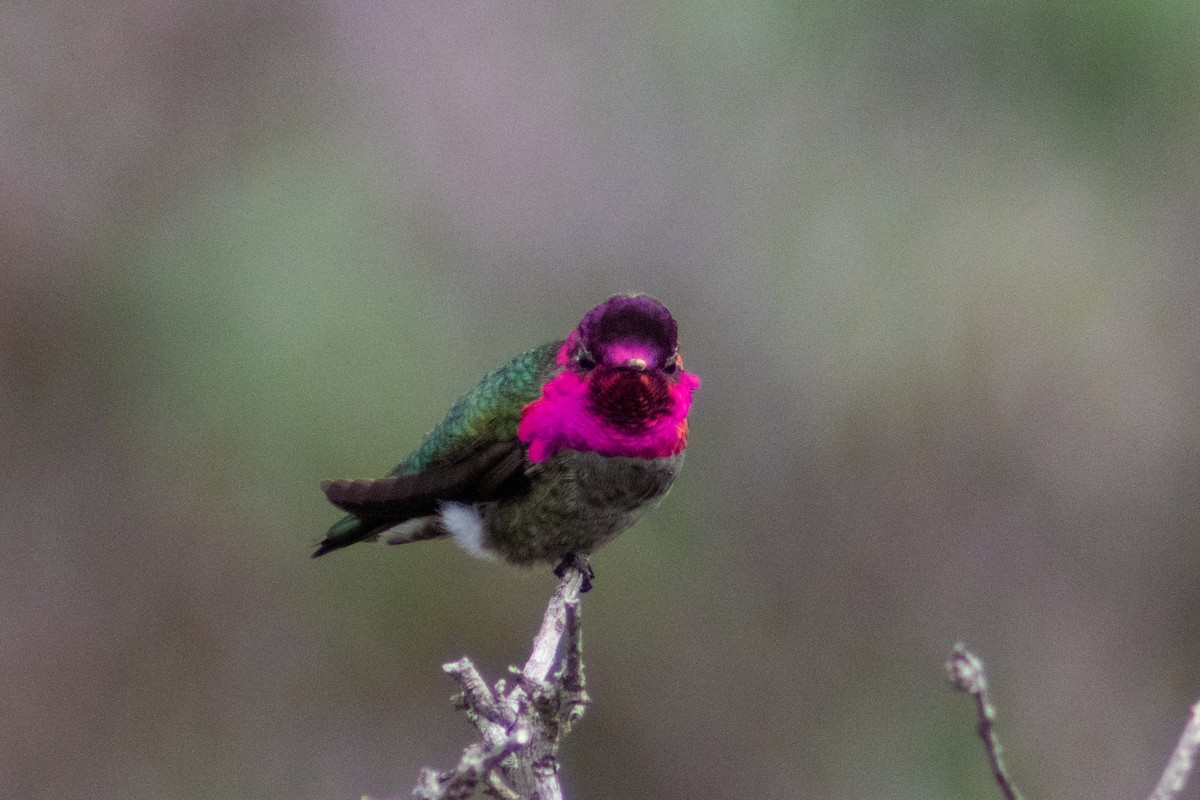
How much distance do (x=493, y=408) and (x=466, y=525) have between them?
1.27 feet

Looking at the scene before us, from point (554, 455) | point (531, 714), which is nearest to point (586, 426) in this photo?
point (554, 455)

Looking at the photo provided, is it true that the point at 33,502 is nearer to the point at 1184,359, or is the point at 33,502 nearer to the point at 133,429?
the point at 133,429

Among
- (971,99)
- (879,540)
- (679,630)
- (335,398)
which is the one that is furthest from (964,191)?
(335,398)

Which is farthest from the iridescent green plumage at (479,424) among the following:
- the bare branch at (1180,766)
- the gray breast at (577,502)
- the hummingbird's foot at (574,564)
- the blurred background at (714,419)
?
the bare branch at (1180,766)

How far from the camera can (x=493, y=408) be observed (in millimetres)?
3711

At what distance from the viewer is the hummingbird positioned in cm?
327

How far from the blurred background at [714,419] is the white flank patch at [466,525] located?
1.44 metres

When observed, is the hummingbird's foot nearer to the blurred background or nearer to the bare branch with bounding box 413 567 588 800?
the bare branch with bounding box 413 567 588 800

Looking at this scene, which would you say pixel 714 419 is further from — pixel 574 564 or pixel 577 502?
pixel 577 502

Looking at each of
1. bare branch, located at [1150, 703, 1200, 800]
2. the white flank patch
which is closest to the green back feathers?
the white flank patch

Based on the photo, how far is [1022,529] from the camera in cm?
582

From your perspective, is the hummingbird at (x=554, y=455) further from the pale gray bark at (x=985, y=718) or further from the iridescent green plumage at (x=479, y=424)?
the pale gray bark at (x=985, y=718)

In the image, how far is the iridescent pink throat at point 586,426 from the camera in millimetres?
3418

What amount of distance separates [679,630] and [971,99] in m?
2.69
